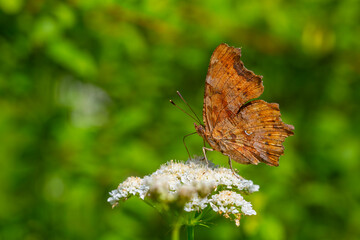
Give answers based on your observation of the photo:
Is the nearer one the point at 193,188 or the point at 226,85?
the point at 193,188

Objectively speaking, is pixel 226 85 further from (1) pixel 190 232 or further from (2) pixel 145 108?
(2) pixel 145 108

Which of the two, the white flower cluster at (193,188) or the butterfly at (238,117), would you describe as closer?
the white flower cluster at (193,188)

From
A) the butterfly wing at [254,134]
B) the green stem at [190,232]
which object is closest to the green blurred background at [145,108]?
the butterfly wing at [254,134]

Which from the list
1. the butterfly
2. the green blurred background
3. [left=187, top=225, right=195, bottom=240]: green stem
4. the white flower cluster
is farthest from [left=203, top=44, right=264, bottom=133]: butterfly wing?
the green blurred background

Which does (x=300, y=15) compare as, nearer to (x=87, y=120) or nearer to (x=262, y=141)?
(x=262, y=141)

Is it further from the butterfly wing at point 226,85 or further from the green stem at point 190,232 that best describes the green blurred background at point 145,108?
the green stem at point 190,232

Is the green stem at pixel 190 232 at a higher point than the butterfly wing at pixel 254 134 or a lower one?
lower

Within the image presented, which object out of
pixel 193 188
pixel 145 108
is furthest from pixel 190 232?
pixel 145 108
